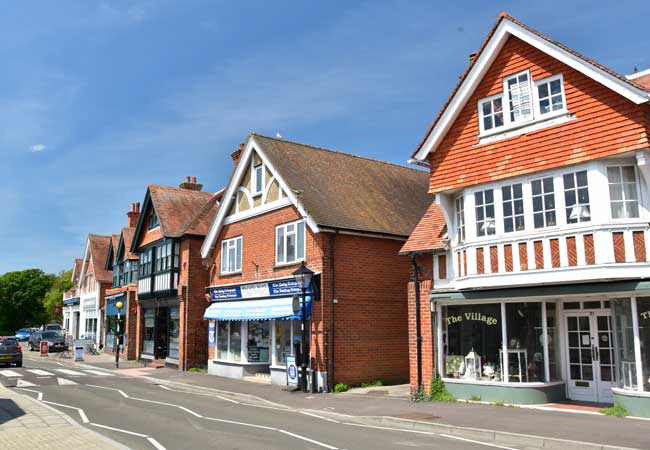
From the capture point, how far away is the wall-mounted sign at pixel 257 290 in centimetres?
2114

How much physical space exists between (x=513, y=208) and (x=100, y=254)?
43.5 meters

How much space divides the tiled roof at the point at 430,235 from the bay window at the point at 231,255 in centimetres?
966

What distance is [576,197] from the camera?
13.4 m

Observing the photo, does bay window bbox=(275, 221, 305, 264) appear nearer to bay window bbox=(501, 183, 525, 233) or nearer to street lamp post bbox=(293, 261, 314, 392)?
street lamp post bbox=(293, 261, 314, 392)

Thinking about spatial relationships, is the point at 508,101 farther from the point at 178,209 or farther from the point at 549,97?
the point at 178,209

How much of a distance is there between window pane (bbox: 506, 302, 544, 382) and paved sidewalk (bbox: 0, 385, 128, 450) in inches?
395

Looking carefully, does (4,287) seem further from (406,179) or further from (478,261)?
(478,261)

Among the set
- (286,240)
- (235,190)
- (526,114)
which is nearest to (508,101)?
(526,114)

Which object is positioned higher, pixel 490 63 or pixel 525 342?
pixel 490 63

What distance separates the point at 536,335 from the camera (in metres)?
15.2

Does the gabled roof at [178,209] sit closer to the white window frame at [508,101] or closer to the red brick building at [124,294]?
the red brick building at [124,294]

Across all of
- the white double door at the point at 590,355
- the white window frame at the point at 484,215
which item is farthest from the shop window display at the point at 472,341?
the white window frame at the point at 484,215

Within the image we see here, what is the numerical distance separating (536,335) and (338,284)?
7.06m

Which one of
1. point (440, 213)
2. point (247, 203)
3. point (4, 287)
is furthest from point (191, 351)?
point (4, 287)
